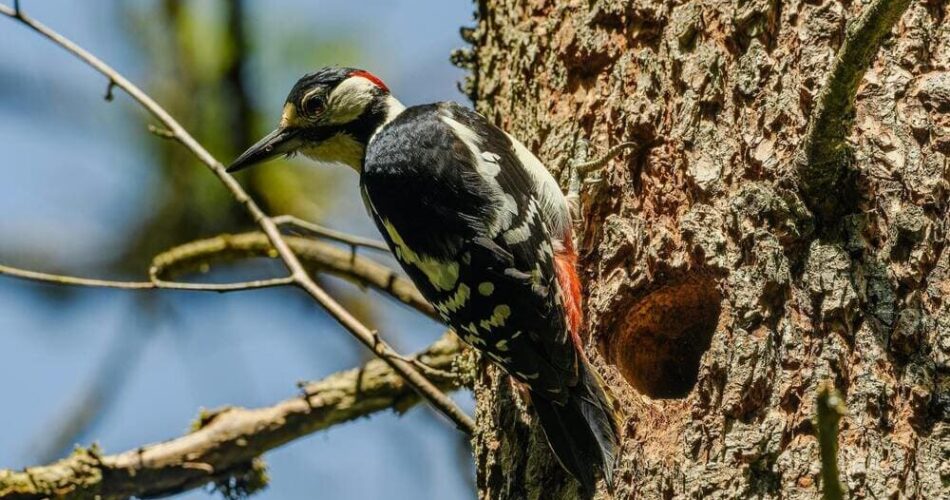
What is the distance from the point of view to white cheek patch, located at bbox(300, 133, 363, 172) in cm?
366

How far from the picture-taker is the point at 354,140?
12.0ft

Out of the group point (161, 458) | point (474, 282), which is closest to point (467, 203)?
point (474, 282)

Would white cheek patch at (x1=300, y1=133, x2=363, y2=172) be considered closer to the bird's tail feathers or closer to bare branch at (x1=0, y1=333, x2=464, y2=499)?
bare branch at (x1=0, y1=333, x2=464, y2=499)

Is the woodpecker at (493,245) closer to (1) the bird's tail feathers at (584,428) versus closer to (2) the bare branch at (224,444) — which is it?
(1) the bird's tail feathers at (584,428)

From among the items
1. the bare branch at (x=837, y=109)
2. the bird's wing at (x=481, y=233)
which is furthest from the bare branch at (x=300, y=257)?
the bare branch at (x=837, y=109)

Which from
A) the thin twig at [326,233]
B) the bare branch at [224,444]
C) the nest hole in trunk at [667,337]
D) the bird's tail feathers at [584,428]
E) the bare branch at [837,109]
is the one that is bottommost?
the bird's tail feathers at [584,428]

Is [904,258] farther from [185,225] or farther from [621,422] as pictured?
[185,225]

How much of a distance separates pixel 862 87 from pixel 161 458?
2454mm

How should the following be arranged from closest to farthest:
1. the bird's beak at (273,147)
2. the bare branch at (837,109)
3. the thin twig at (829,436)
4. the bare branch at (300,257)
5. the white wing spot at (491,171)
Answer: the thin twig at (829,436) → the bare branch at (837,109) → the white wing spot at (491,171) → the bird's beak at (273,147) → the bare branch at (300,257)

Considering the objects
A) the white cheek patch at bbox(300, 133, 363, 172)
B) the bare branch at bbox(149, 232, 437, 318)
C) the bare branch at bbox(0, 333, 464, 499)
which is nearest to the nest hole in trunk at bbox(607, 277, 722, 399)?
the bare branch at bbox(0, 333, 464, 499)

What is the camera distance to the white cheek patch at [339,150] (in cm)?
366

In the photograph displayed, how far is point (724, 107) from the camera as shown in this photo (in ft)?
8.86

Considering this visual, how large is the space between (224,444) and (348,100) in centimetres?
124

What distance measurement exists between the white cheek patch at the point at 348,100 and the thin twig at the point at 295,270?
43 centimetres
